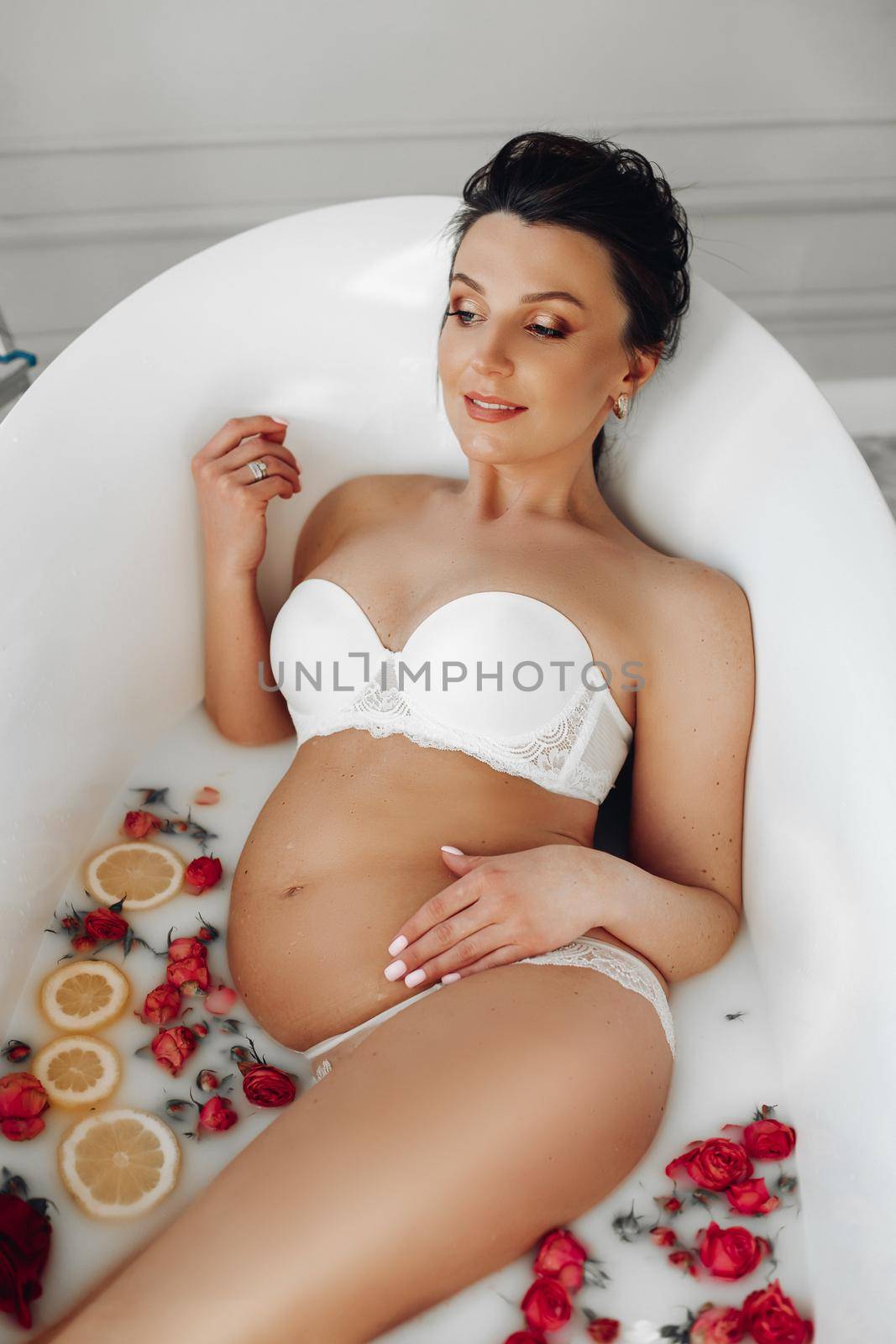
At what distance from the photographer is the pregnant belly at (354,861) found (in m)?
1.28

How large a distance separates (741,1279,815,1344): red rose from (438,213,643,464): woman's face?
3.26ft

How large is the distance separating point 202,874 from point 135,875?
3.9 inches

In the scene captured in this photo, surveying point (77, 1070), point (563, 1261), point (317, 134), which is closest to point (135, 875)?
point (77, 1070)

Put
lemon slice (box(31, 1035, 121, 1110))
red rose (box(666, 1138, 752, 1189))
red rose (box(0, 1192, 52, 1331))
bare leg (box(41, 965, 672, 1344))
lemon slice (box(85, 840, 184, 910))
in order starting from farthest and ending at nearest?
lemon slice (box(85, 840, 184, 910)) → lemon slice (box(31, 1035, 121, 1110)) → red rose (box(666, 1138, 752, 1189)) → red rose (box(0, 1192, 52, 1331)) → bare leg (box(41, 965, 672, 1344))

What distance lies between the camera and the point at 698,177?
2709mm

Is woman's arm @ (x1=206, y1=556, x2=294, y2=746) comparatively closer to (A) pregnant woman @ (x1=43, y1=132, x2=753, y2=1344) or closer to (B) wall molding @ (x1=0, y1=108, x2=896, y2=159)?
(A) pregnant woman @ (x1=43, y1=132, x2=753, y2=1344)

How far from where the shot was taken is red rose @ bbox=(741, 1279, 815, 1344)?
3.42ft

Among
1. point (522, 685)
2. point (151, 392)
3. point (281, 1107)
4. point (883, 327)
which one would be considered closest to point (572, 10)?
point (883, 327)

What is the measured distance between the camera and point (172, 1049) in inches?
52.5

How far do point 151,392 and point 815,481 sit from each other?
997 mm

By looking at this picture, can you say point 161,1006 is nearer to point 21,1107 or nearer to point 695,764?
point 21,1107

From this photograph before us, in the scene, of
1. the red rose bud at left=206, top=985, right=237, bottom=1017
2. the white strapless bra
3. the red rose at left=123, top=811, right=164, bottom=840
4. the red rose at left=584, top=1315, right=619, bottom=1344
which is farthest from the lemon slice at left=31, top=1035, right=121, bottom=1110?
the red rose at left=584, top=1315, right=619, bottom=1344

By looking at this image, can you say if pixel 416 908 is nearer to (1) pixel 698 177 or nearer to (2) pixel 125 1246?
(2) pixel 125 1246

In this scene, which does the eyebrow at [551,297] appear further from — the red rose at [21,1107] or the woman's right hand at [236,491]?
the red rose at [21,1107]
